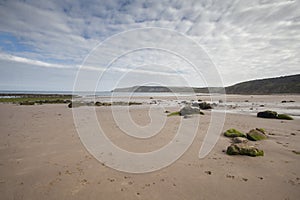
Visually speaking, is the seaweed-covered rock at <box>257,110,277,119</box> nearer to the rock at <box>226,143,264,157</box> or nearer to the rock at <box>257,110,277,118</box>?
the rock at <box>257,110,277,118</box>

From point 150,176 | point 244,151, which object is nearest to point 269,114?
point 244,151

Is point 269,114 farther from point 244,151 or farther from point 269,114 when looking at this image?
point 244,151

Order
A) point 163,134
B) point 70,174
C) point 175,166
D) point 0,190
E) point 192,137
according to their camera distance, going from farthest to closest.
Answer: point 163,134 → point 192,137 → point 175,166 → point 70,174 → point 0,190

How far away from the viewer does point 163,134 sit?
818 centimetres

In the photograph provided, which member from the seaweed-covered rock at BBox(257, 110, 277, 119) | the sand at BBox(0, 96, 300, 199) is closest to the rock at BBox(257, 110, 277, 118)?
the seaweed-covered rock at BBox(257, 110, 277, 119)

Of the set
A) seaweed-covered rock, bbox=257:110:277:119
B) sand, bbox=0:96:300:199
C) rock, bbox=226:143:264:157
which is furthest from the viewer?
seaweed-covered rock, bbox=257:110:277:119

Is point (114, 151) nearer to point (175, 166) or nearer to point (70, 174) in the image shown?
point (70, 174)

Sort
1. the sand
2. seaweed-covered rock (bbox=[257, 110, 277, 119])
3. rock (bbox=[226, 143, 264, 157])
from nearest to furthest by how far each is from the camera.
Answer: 1. the sand
2. rock (bbox=[226, 143, 264, 157])
3. seaweed-covered rock (bbox=[257, 110, 277, 119])

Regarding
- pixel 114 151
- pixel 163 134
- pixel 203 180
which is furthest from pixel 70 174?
pixel 163 134

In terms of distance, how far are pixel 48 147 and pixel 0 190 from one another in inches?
110

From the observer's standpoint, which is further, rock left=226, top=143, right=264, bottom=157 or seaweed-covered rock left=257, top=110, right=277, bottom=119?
seaweed-covered rock left=257, top=110, right=277, bottom=119

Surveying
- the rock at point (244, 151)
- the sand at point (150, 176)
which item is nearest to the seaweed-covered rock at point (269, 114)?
the sand at point (150, 176)

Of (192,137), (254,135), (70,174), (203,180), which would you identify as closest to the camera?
(203,180)

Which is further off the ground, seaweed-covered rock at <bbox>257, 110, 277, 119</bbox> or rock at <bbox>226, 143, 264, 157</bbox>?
seaweed-covered rock at <bbox>257, 110, 277, 119</bbox>
